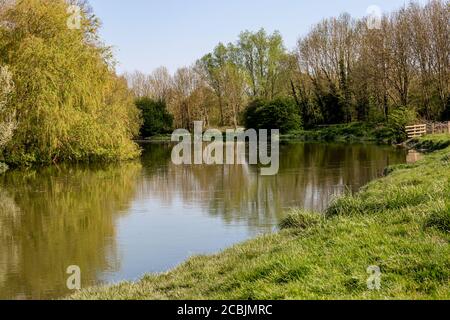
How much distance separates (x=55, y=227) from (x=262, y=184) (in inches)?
356

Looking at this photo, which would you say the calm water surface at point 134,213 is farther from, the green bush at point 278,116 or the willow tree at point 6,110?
the green bush at point 278,116

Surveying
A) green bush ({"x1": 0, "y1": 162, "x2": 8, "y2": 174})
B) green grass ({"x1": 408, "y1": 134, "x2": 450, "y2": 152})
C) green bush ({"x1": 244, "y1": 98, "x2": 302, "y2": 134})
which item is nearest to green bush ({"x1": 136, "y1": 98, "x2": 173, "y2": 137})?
green bush ({"x1": 244, "y1": 98, "x2": 302, "y2": 134})

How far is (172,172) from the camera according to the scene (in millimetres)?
26500

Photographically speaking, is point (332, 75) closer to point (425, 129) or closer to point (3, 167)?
point (425, 129)

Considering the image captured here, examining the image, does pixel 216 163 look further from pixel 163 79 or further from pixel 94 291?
pixel 163 79

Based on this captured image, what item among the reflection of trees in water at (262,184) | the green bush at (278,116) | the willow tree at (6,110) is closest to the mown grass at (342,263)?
the reflection of trees in water at (262,184)

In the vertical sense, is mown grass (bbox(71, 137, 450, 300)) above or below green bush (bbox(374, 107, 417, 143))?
below

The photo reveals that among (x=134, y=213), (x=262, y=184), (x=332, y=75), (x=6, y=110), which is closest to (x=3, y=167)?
(x=6, y=110)

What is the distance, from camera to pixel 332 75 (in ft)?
207

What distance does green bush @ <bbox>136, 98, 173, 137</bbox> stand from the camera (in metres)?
66.0

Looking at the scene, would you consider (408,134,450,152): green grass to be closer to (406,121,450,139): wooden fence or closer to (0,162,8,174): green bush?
(406,121,450,139): wooden fence

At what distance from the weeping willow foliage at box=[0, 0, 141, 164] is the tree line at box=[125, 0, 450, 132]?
23.8 m

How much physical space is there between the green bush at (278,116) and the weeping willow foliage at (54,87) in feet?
102
